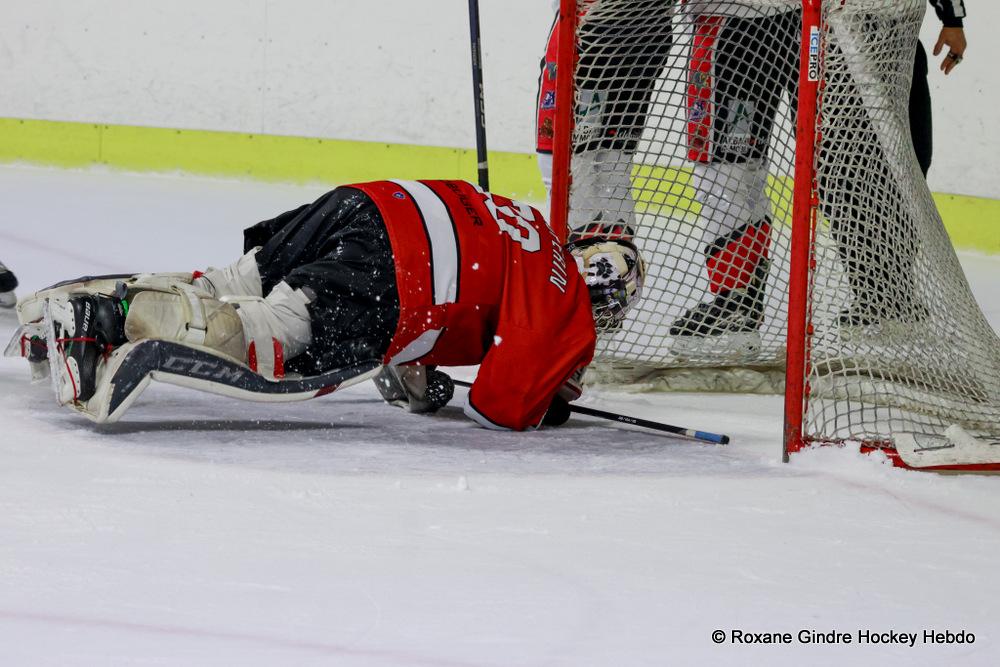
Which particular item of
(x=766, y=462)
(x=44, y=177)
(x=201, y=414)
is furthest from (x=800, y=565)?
(x=44, y=177)

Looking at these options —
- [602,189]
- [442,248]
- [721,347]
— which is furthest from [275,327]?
[721,347]

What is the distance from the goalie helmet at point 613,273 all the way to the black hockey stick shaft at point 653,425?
0.61 feet

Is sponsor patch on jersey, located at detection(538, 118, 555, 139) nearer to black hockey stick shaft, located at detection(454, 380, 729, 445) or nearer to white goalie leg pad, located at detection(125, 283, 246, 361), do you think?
black hockey stick shaft, located at detection(454, 380, 729, 445)

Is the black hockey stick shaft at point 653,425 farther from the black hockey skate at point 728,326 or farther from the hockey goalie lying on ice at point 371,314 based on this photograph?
the black hockey skate at point 728,326

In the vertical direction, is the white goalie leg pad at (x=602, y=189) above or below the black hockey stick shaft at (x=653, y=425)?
above

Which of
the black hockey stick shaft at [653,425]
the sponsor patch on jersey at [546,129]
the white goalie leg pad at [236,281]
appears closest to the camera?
the black hockey stick shaft at [653,425]

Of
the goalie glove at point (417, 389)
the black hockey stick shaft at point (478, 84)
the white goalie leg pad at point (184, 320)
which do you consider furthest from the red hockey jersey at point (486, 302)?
the black hockey stick shaft at point (478, 84)

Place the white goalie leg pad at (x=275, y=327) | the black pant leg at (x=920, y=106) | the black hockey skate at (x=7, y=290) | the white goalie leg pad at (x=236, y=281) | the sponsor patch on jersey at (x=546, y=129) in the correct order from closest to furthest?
the white goalie leg pad at (x=275, y=327), the white goalie leg pad at (x=236, y=281), the sponsor patch on jersey at (x=546, y=129), the black hockey skate at (x=7, y=290), the black pant leg at (x=920, y=106)

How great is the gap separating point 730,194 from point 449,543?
1484 millimetres

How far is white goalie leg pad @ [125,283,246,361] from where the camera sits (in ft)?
6.23

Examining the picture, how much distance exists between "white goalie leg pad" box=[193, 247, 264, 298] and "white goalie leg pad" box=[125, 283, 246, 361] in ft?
1.09

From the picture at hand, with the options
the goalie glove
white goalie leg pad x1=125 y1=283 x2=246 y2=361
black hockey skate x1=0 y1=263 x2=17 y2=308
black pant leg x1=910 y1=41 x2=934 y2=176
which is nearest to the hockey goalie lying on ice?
white goalie leg pad x1=125 y1=283 x2=246 y2=361

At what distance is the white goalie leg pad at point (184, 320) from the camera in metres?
1.90

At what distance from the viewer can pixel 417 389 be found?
233cm
